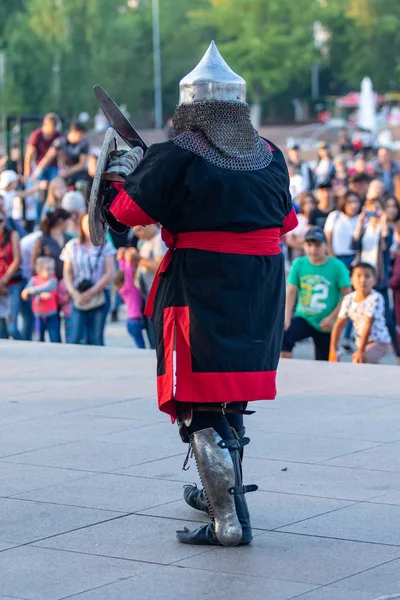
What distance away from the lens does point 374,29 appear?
81312mm

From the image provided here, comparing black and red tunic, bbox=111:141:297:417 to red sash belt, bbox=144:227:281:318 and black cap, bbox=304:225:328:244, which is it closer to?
red sash belt, bbox=144:227:281:318

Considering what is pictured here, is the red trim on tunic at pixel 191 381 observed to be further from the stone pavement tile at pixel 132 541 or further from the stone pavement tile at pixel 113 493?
the stone pavement tile at pixel 113 493

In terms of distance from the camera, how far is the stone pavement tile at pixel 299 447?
6871mm

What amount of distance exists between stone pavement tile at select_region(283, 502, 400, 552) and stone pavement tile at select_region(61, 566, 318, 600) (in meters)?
0.63

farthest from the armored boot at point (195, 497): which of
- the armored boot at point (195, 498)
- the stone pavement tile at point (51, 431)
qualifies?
the stone pavement tile at point (51, 431)

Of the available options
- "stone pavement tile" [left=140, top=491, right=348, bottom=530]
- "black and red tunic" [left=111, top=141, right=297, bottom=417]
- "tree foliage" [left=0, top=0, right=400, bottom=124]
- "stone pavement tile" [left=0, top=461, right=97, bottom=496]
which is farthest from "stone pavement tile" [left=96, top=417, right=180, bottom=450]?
"tree foliage" [left=0, top=0, right=400, bottom=124]

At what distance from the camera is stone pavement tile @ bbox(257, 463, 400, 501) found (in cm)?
607

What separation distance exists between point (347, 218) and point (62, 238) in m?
3.12

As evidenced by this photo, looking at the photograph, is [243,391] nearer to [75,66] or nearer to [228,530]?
[228,530]

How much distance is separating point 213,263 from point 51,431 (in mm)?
2651

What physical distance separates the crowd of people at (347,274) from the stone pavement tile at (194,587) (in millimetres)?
6171

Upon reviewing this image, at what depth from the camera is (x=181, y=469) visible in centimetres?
655

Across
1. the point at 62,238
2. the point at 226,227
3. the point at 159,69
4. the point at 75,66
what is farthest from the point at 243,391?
the point at 159,69

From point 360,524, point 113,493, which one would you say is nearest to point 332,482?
point 360,524
